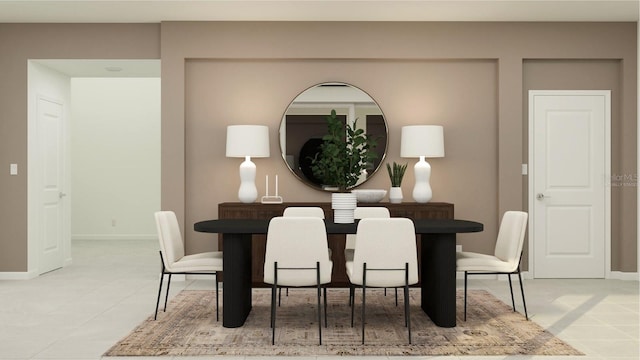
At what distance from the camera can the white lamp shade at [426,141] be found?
241 inches

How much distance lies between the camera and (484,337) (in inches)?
158

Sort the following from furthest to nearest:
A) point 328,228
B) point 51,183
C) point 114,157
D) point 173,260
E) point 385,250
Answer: point 114,157
point 51,183
point 173,260
point 328,228
point 385,250

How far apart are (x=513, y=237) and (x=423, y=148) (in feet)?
5.68

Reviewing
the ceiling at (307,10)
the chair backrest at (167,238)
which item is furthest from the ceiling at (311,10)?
the chair backrest at (167,238)

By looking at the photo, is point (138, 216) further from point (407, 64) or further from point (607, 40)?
point (607, 40)

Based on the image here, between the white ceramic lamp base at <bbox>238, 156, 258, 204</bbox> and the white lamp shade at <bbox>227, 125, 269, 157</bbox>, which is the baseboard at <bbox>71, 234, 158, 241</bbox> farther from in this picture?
the white lamp shade at <bbox>227, 125, 269, 157</bbox>

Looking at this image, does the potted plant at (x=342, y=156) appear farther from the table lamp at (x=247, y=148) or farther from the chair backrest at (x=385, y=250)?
the chair backrest at (x=385, y=250)

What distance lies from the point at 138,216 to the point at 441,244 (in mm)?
7755

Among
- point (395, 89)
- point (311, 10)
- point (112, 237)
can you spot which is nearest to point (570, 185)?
point (395, 89)

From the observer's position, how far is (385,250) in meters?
3.92

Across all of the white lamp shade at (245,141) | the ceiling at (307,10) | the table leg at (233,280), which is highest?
the ceiling at (307,10)

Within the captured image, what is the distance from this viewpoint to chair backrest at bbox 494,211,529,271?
4.57 metres

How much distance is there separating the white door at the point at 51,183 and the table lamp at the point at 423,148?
4.12 m

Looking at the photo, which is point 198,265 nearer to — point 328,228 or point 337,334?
point 328,228
